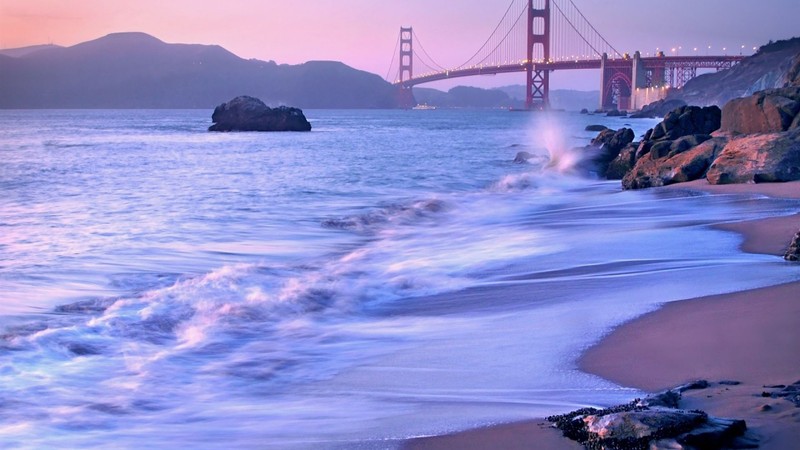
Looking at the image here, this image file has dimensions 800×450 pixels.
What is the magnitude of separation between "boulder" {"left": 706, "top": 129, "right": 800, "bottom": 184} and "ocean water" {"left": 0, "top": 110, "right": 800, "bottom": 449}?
670 mm

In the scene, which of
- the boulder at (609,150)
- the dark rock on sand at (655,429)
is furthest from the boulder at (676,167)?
the dark rock on sand at (655,429)

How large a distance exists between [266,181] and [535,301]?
11.6m

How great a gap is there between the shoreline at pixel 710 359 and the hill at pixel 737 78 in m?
57.8

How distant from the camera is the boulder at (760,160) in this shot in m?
8.99

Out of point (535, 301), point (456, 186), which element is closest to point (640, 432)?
point (535, 301)

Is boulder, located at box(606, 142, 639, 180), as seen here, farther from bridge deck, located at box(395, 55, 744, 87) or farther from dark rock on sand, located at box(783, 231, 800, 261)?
bridge deck, located at box(395, 55, 744, 87)

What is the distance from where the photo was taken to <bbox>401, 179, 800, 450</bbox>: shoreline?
2342mm

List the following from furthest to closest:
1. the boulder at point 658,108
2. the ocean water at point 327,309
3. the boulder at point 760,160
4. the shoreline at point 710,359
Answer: the boulder at point 658,108 < the boulder at point 760,160 < the ocean water at point 327,309 < the shoreline at point 710,359

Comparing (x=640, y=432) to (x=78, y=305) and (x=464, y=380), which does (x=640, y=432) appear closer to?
(x=464, y=380)

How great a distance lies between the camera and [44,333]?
4031 millimetres

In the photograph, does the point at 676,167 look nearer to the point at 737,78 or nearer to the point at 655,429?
the point at 655,429

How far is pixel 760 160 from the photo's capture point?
30.6 feet

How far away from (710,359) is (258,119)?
43.7 metres

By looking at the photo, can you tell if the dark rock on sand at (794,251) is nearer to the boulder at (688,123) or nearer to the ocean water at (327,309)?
the ocean water at (327,309)
